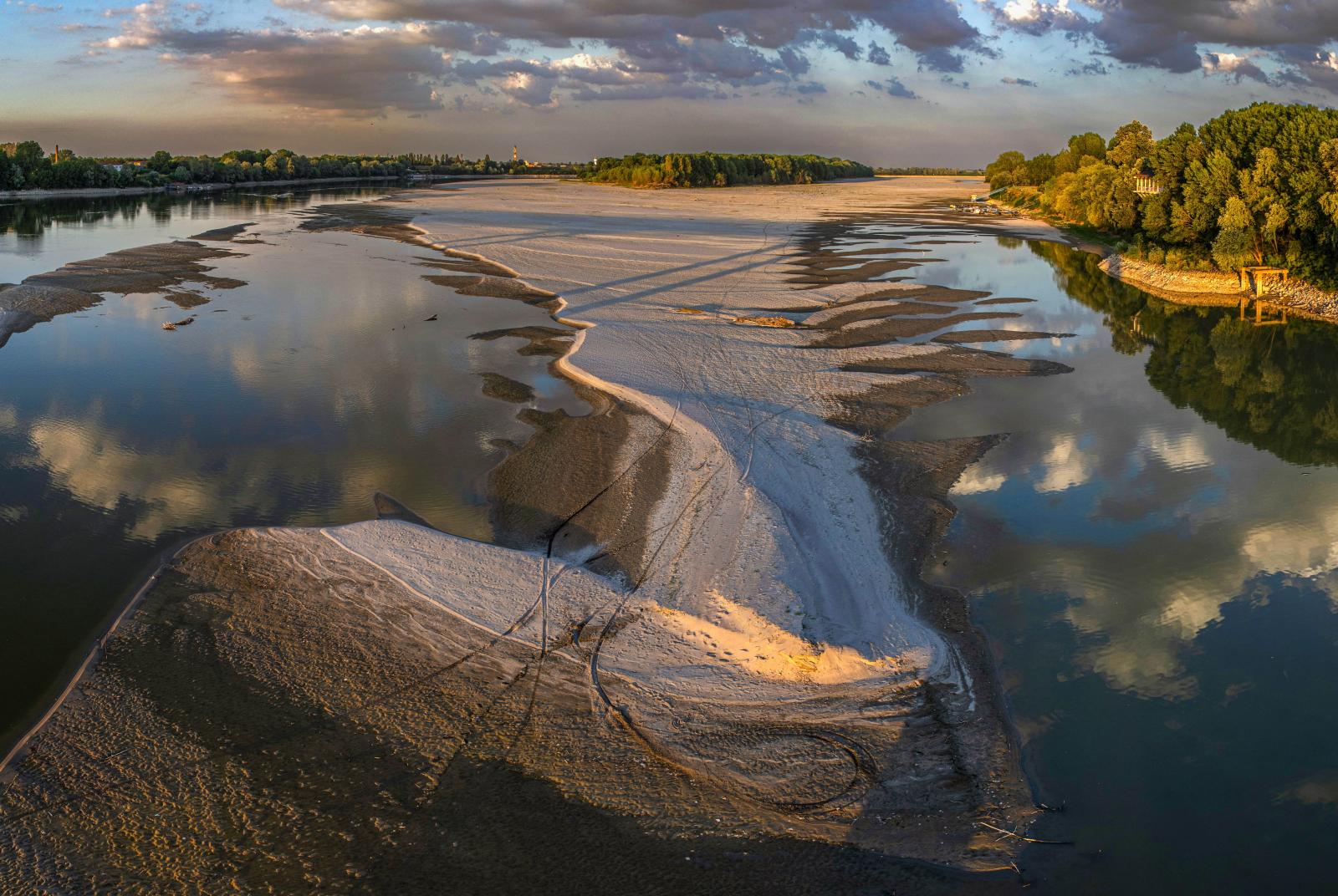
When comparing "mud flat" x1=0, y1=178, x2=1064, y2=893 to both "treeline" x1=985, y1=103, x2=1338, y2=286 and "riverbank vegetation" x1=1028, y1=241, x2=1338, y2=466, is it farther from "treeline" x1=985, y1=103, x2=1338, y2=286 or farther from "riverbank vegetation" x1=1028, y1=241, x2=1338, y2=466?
"treeline" x1=985, y1=103, x2=1338, y2=286

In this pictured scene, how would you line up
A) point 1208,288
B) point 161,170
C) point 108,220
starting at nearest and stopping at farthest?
point 1208,288 → point 108,220 → point 161,170

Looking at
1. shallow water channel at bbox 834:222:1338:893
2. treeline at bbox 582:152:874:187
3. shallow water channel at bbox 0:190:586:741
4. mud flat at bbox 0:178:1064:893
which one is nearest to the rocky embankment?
shallow water channel at bbox 834:222:1338:893

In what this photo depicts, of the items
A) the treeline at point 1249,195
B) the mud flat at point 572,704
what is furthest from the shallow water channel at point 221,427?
the treeline at point 1249,195

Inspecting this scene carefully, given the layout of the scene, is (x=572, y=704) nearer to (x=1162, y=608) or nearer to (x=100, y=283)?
(x=1162, y=608)

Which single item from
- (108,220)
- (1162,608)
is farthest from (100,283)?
(1162,608)

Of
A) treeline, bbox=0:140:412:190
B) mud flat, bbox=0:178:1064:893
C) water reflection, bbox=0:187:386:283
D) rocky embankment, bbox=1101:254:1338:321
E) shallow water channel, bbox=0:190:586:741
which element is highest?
treeline, bbox=0:140:412:190

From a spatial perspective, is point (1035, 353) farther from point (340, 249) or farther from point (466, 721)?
point (340, 249)

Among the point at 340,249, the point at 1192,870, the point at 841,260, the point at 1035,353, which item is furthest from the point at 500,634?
the point at 340,249
